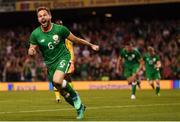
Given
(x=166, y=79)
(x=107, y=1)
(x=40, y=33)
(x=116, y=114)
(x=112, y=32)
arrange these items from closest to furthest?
(x=40, y=33), (x=116, y=114), (x=166, y=79), (x=107, y=1), (x=112, y=32)

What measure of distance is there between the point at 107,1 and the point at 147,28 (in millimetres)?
3743

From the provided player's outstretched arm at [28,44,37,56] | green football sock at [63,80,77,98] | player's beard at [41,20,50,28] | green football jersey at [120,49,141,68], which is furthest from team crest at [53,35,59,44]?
green football jersey at [120,49,141,68]

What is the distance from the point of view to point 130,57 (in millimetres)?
25484

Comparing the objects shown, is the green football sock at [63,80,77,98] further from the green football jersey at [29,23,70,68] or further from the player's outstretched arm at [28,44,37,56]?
the player's outstretched arm at [28,44,37,56]

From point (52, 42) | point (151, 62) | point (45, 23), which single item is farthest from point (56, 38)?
point (151, 62)

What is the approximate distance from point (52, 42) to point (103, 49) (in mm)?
28386

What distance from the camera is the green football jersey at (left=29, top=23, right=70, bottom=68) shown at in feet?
46.0

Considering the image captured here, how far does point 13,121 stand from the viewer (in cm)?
1312

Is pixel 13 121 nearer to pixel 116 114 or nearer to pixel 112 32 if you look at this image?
pixel 116 114

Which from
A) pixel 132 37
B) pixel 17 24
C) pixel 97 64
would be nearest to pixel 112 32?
pixel 132 37

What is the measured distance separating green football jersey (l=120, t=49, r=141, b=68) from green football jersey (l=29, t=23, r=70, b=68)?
36.7 ft

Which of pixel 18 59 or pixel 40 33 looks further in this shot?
pixel 18 59

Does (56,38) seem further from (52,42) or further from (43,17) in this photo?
(43,17)

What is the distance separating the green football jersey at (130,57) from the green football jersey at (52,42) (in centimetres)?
1118
